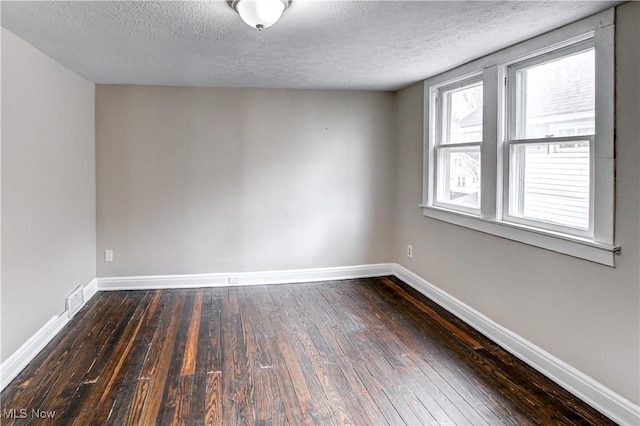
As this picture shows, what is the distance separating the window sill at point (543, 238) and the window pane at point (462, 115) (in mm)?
698

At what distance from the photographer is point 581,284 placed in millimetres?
2516

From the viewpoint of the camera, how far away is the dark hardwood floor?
2318 millimetres

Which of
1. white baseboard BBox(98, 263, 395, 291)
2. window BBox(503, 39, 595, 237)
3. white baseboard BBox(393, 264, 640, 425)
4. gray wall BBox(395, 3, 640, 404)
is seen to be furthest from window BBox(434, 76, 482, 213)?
white baseboard BBox(98, 263, 395, 291)

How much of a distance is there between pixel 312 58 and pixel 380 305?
7.54 feet

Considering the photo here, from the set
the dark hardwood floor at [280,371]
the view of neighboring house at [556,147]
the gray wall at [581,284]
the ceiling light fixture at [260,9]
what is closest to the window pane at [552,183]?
the view of neighboring house at [556,147]

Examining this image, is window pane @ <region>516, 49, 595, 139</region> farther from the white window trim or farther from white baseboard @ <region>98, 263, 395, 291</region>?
white baseboard @ <region>98, 263, 395, 291</region>

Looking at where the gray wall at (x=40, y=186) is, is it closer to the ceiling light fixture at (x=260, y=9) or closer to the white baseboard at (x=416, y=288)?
the white baseboard at (x=416, y=288)

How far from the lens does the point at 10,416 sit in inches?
88.9

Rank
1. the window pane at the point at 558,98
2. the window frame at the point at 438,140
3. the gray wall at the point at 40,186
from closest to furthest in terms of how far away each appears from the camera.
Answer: the window pane at the point at 558,98 < the gray wall at the point at 40,186 < the window frame at the point at 438,140

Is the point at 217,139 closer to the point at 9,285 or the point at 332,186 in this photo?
the point at 332,186

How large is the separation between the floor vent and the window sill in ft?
11.2

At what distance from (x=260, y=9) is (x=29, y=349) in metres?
2.68

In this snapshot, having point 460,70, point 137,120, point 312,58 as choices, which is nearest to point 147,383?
point 312,58

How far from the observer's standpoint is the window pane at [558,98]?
2541 mm
